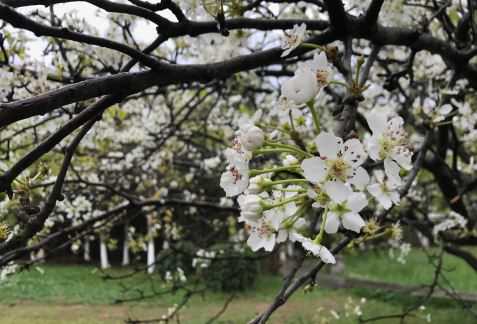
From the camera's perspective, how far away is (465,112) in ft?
8.30

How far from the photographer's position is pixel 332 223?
2.15ft

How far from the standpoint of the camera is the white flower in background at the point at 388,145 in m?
0.68

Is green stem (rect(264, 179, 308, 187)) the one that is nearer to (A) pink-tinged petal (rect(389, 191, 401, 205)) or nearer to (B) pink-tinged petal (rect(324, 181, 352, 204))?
(B) pink-tinged petal (rect(324, 181, 352, 204))

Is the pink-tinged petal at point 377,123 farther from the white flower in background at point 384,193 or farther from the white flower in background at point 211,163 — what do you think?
the white flower in background at point 211,163

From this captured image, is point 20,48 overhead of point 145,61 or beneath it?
overhead

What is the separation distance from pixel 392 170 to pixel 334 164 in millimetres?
126

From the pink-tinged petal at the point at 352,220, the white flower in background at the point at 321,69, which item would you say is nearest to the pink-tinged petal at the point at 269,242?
the pink-tinged petal at the point at 352,220

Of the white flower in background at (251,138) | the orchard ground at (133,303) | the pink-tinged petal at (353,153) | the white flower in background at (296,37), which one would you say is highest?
the white flower in background at (296,37)

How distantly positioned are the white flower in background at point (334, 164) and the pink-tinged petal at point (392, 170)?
0.25ft

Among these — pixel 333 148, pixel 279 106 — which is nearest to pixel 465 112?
pixel 279 106

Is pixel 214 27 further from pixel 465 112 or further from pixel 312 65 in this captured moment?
pixel 465 112

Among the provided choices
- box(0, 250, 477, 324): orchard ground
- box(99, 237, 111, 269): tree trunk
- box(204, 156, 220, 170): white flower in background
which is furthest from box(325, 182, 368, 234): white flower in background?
box(204, 156, 220, 170): white flower in background

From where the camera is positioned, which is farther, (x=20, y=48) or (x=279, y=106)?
(x=20, y=48)

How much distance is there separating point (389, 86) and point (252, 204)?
910mm
